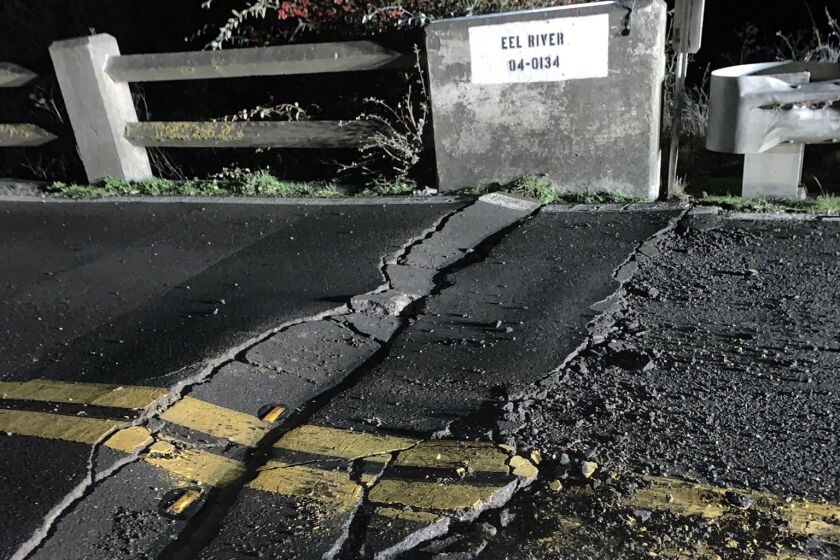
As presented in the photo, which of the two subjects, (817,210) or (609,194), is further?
(609,194)

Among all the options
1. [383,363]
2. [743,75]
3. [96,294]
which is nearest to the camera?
[383,363]

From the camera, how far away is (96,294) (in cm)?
446

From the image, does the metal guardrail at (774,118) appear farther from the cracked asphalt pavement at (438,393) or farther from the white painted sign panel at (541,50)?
the white painted sign panel at (541,50)

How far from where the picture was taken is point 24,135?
7336 millimetres

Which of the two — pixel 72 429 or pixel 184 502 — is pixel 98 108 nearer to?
pixel 72 429

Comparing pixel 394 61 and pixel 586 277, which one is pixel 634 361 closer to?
pixel 586 277

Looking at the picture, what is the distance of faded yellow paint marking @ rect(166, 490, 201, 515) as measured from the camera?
8.29 ft

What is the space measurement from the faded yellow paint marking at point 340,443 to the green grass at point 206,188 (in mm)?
3518

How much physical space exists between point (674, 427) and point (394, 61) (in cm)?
397

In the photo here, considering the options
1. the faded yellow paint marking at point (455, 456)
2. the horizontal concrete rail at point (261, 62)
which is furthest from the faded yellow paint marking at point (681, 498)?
the horizontal concrete rail at point (261, 62)

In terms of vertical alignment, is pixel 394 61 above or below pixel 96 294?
above

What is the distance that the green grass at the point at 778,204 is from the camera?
4766 millimetres

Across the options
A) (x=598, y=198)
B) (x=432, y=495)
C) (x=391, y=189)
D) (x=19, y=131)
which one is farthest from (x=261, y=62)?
(x=432, y=495)

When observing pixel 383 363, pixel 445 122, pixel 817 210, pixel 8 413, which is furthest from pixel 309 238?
pixel 817 210
